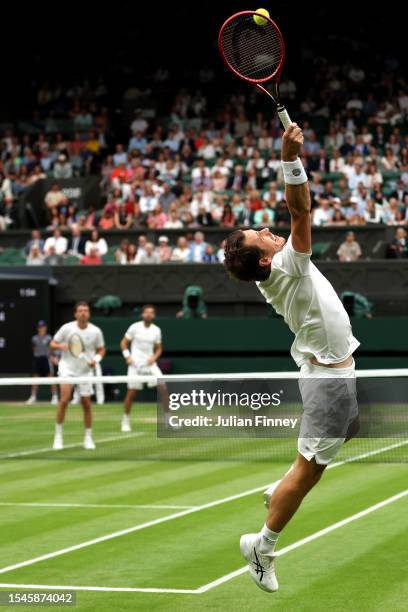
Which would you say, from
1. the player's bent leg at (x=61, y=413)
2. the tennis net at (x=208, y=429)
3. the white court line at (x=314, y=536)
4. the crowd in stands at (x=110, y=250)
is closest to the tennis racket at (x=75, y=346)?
the tennis net at (x=208, y=429)

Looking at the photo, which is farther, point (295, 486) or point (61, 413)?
point (61, 413)

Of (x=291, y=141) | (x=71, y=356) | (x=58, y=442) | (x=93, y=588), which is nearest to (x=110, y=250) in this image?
(x=71, y=356)

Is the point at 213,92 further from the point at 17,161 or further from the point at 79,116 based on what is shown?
the point at 17,161

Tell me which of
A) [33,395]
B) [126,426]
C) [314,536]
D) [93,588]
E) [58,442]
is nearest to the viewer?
[93,588]

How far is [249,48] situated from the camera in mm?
6895

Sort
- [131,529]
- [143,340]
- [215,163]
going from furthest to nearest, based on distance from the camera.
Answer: [215,163]
[143,340]
[131,529]

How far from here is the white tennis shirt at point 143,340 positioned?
20.1 metres

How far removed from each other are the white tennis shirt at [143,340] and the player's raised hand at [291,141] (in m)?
14.4

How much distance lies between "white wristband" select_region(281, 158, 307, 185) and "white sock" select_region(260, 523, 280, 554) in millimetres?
1999

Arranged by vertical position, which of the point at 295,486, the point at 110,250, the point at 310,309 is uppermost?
the point at 110,250

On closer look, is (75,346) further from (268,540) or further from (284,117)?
(284,117)

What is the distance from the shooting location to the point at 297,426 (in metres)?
9.48

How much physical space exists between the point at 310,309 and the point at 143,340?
13838 mm

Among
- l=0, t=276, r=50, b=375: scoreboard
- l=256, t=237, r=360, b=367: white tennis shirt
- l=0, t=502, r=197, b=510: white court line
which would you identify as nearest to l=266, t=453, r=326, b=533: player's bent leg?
l=256, t=237, r=360, b=367: white tennis shirt
